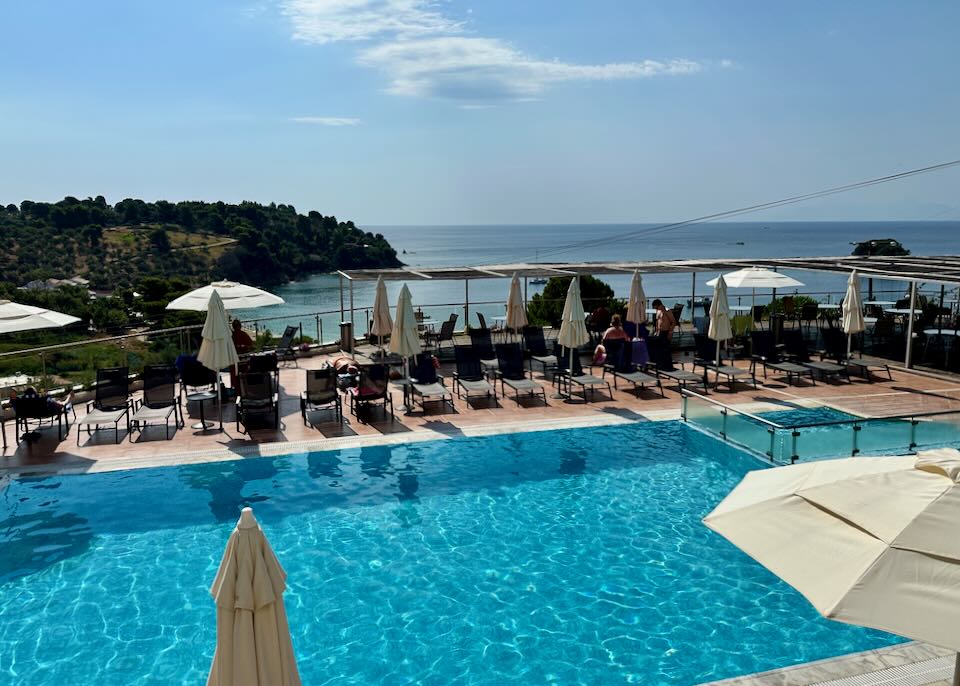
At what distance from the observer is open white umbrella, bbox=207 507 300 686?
3.80 metres

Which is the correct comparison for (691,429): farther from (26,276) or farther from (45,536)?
(26,276)

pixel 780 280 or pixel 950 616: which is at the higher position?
pixel 780 280

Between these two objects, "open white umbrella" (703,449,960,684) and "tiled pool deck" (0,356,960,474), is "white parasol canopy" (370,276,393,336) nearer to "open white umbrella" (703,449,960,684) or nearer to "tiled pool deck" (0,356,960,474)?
"tiled pool deck" (0,356,960,474)

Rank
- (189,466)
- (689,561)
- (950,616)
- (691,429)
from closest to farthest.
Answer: (950,616) → (689,561) → (189,466) → (691,429)

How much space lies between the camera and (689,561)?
7258mm

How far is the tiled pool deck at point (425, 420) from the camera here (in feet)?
32.6

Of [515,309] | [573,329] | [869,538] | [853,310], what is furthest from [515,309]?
[869,538]

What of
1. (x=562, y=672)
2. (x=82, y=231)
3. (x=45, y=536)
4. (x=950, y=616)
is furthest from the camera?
(x=82, y=231)

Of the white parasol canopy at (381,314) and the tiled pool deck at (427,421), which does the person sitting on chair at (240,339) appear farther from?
the white parasol canopy at (381,314)

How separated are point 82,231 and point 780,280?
73.7 m

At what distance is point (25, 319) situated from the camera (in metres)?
10.3

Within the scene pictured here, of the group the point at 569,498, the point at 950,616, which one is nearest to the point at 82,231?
the point at 569,498

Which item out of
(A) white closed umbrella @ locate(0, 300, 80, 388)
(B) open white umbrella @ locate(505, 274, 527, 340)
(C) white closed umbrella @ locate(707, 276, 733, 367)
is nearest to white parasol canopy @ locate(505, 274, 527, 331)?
(B) open white umbrella @ locate(505, 274, 527, 340)

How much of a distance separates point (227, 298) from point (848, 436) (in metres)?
9.64
